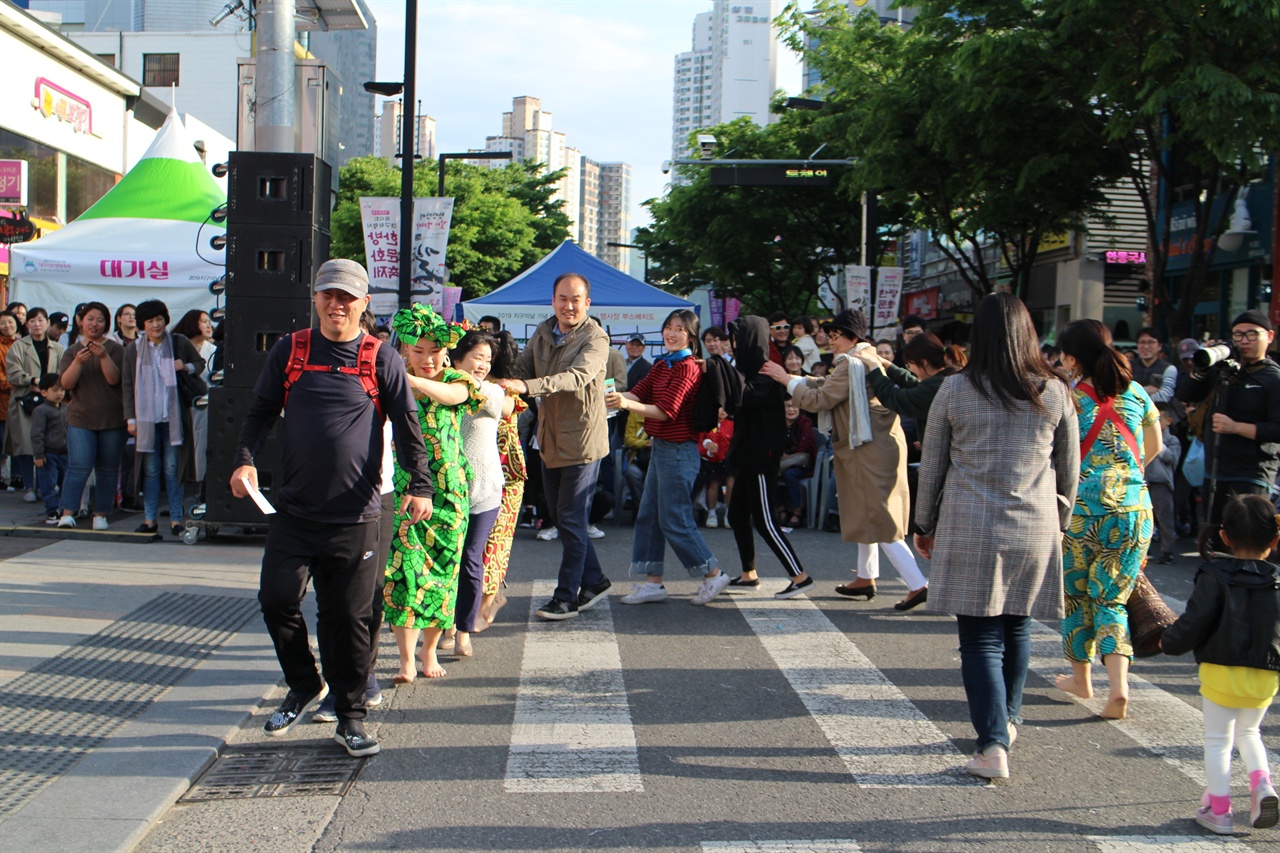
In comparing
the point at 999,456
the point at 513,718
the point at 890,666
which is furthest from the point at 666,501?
the point at 999,456

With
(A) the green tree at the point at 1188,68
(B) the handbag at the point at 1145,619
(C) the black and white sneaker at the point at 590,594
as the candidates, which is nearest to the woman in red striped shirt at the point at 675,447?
(C) the black and white sneaker at the point at 590,594

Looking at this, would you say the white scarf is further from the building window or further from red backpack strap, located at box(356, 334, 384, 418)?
the building window

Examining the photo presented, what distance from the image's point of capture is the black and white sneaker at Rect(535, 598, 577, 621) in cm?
747

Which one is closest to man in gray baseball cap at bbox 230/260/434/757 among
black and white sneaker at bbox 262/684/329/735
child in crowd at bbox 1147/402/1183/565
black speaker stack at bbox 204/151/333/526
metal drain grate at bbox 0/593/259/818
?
black and white sneaker at bbox 262/684/329/735

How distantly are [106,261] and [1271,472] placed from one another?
1407 centimetres

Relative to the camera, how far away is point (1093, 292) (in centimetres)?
2888

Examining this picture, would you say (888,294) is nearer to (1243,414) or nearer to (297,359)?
(1243,414)

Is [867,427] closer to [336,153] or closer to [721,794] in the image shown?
[721,794]

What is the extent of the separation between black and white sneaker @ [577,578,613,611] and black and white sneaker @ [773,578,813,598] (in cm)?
133

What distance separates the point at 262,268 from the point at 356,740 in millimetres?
5711

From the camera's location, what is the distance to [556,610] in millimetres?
7484

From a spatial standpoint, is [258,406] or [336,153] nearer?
[258,406]

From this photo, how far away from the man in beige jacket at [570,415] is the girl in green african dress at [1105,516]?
2.77 meters

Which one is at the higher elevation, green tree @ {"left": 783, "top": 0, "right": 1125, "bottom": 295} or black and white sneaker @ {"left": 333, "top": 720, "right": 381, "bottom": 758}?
green tree @ {"left": 783, "top": 0, "right": 1125, "bottom": 295}
